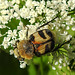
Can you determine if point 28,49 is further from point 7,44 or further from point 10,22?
point 10,22

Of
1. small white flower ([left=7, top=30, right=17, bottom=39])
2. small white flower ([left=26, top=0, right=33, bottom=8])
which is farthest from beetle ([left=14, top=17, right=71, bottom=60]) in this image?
small white flower ([left=26, top=0, right=33, bottom=8])

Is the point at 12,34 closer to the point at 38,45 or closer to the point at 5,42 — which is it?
the point at 5,42

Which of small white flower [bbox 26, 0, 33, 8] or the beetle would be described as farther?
small white flower [bbox 26, 0, 33, 8]

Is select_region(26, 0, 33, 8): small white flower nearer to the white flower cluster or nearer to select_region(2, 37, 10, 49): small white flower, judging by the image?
the white flower cluster

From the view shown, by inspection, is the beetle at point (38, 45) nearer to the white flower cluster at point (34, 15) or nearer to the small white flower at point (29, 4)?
the white flower cluster at point (34, 15)

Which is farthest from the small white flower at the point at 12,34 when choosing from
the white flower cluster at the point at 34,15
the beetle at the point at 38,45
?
the beetle at the point at 38,45

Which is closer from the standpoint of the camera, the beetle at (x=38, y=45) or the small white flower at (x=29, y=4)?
the beetle at (x=38, y=45)

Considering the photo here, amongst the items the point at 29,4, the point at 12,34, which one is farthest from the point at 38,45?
the point at 29,4

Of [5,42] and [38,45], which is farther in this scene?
[5,42]

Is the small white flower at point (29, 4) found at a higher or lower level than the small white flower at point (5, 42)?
higher
